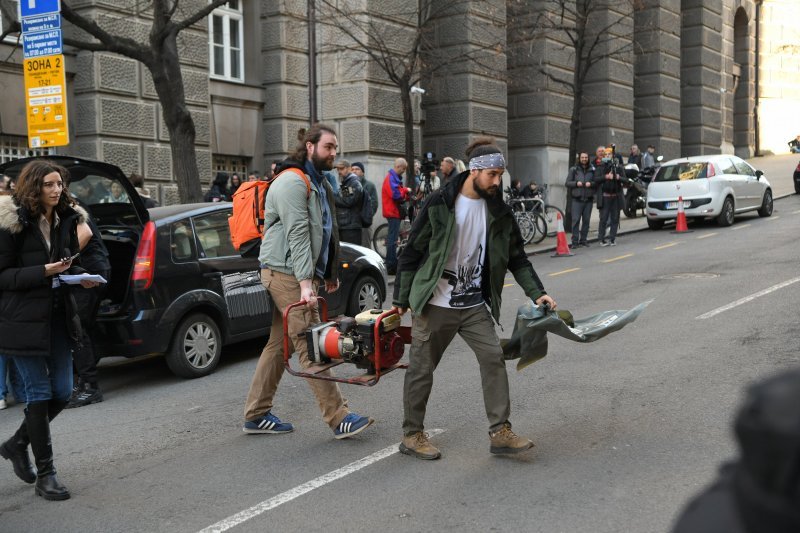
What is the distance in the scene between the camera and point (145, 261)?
25.8 ft

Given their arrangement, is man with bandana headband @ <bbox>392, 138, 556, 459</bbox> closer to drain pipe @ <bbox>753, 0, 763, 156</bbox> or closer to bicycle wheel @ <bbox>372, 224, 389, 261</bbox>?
bicycle wheel @ <bbox>372, 224, 389, 261</bbox>

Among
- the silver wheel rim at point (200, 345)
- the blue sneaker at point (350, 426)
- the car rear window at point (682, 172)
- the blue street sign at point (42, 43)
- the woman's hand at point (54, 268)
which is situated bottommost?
the blue sneaker at point (350, 426)

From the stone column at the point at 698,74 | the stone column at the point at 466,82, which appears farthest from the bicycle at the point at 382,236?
the stone column at the point at 698,74

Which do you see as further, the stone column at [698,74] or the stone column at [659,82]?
the stone column at [698,74]

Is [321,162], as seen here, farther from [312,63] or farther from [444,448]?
[312,63]

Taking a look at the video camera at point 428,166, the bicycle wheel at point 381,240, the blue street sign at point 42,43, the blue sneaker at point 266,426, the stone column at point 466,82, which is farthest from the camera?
the stone column at point 466,82

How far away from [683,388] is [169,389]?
423 centimetres

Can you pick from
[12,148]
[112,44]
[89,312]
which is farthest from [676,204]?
[89,312]

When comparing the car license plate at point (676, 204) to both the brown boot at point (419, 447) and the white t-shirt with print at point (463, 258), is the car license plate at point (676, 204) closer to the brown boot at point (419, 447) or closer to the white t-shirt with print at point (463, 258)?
the white t-shirt with print at point (463, 258)

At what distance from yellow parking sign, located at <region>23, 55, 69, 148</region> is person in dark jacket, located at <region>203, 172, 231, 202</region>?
6.90 m

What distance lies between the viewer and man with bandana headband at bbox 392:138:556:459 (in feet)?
17.5

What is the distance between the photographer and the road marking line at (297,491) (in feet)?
14.9

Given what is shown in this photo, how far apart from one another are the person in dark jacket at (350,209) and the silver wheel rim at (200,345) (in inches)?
197

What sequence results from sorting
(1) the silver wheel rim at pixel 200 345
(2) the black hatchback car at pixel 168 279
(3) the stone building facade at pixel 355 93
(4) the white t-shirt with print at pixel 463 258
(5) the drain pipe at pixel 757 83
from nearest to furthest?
(4) the white t-shirt with print at pixel 463 258 → (2) the black hatchback car at pixel 168 279 → (1) the silver wheel rim at pixel 200 345 → (3) the stone building facade at pixel 355 93 → (5) the drain pipe at pixel 757 83
